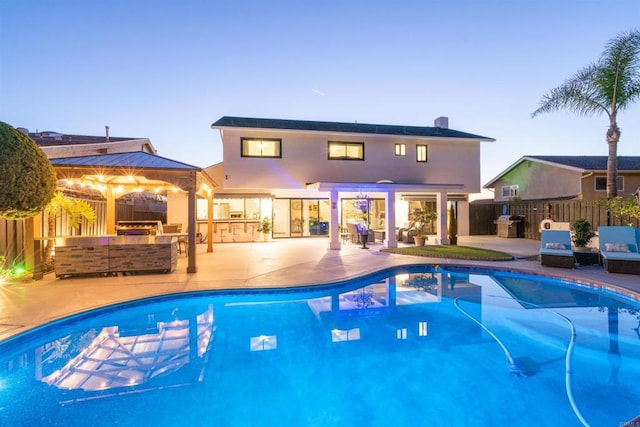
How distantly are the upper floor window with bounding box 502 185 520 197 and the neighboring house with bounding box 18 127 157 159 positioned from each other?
89.7 ft

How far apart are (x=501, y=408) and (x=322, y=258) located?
8.81 m

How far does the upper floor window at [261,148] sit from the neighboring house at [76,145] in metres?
5.99

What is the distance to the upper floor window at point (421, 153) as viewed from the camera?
1880 centimetres

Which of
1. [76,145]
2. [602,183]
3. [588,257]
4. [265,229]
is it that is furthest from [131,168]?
[602,183]

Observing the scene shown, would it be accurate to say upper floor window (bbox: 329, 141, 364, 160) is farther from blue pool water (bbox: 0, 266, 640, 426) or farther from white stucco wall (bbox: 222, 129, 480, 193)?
blue pool water (bbox: 0, 266, 640, 426)

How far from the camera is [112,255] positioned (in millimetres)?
9312

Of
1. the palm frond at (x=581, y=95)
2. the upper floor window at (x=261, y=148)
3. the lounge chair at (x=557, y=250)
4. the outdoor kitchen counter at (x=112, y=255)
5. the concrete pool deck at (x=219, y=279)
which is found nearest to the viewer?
the concrete pool deck at (x=219, y=279)

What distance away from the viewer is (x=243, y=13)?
493 inches

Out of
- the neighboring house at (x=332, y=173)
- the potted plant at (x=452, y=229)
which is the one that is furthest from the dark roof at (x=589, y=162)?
the potted plant at (x=452, y=229)

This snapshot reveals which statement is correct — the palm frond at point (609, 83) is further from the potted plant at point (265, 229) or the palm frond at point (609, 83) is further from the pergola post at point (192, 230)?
the pergola post at point (192, 230)

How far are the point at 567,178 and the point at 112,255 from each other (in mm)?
25985

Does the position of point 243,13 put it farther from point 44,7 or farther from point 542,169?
point 542,169

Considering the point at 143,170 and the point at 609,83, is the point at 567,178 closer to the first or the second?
the point at 609,83

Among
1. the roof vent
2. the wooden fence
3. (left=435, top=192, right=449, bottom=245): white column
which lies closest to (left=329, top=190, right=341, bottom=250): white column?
(left=435, top=192, right=449, bottom=245): white column
